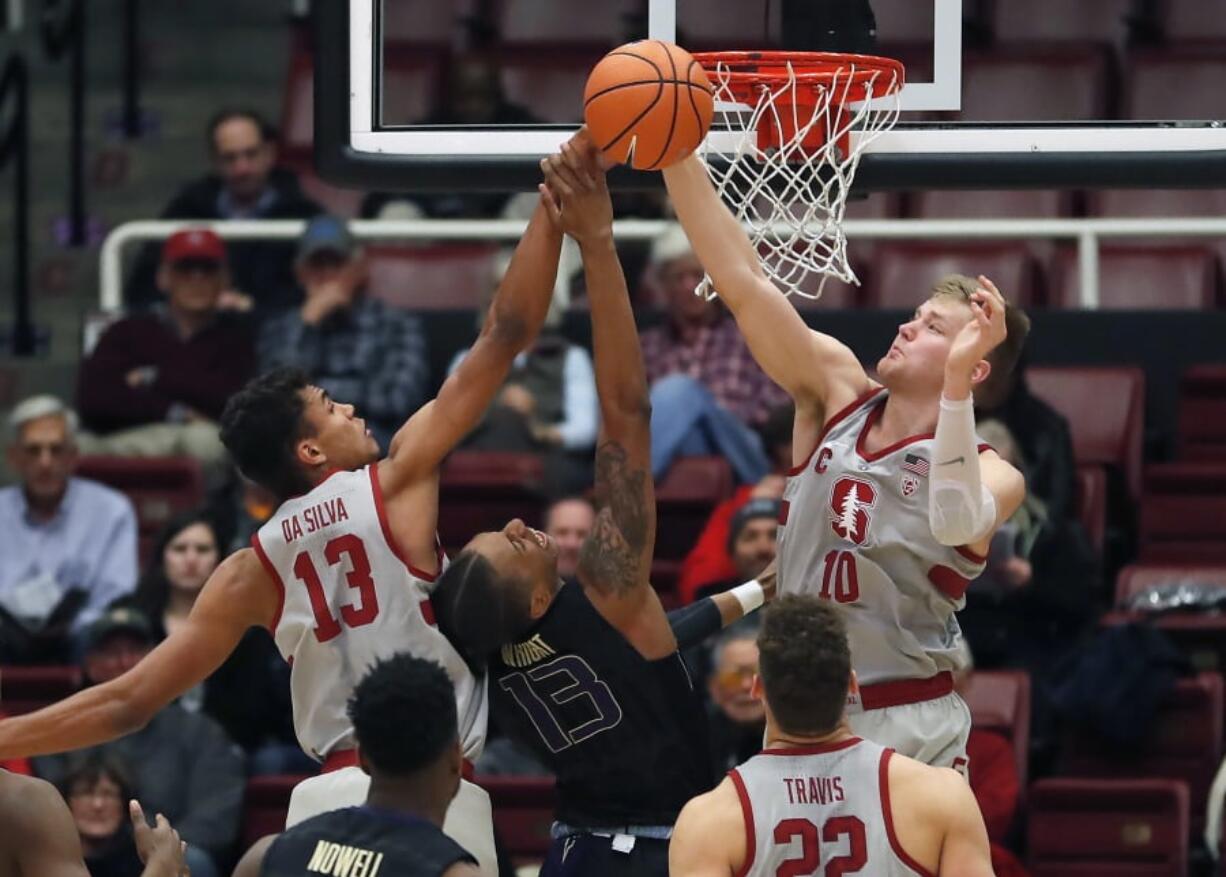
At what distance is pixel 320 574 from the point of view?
20.4 feet

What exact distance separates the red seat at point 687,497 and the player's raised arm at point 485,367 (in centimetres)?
351

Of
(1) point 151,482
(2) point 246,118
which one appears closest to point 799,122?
(1) point 151,482

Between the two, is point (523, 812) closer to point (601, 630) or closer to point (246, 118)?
point (601, 630)

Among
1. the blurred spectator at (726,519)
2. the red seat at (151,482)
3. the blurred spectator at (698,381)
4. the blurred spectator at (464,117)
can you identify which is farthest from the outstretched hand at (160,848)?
the blurred spectator at (464,117)

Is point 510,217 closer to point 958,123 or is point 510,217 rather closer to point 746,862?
point 958,123

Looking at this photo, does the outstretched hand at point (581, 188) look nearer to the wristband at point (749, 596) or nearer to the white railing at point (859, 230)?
the wristband at point (749, 596)

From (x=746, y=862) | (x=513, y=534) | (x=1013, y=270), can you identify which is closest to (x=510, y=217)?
(x=1013, y=270)

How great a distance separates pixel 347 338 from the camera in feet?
33.2

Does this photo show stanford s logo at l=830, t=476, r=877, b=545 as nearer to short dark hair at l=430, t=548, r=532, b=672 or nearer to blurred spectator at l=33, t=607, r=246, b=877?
short dark hair at l=430, t=548, r=532, b=672

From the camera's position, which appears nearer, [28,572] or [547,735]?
[547,735]

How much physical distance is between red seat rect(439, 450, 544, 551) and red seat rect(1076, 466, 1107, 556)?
1867 millimetres

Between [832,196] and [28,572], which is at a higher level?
[832,196]

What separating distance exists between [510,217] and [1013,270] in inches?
77.8

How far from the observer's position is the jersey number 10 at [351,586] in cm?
620
